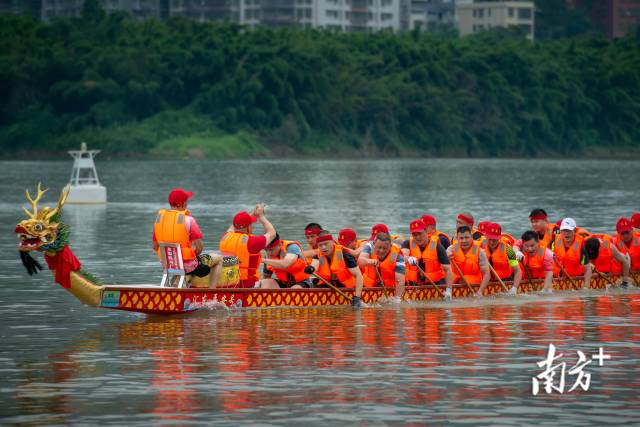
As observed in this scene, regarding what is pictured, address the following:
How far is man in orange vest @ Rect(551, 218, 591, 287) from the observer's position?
31219 millimetres

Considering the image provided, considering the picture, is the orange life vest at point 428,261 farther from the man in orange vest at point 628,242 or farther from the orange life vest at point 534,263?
the man in orange vest at point 628,242

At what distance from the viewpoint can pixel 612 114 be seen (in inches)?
6137

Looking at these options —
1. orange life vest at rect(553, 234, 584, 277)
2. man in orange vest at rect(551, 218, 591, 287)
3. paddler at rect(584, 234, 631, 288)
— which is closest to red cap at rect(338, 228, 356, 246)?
man in orange vest at rect(551, 218, 591, 287)

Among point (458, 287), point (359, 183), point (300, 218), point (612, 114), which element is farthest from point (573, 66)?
point (458, 287)

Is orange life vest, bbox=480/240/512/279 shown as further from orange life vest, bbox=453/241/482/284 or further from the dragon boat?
the dragon boat

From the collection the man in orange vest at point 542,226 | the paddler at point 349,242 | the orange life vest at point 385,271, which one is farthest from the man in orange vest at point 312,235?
the man in orange vest at point 542,226

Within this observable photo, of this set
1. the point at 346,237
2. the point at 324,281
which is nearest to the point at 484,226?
the point at 346,237

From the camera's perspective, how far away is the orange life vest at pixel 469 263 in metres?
28.9

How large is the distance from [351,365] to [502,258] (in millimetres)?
8261

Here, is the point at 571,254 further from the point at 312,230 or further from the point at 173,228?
the point at 173,228

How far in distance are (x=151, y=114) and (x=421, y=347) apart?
361 feet

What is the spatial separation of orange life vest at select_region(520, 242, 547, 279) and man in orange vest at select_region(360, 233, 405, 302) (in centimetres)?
339

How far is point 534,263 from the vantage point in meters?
30.3

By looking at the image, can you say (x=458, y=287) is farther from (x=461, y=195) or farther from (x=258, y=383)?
(x=461, y=195)
